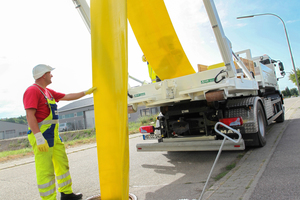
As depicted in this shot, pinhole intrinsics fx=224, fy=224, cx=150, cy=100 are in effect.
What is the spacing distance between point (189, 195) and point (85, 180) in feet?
7.59

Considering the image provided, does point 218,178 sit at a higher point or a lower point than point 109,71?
lower

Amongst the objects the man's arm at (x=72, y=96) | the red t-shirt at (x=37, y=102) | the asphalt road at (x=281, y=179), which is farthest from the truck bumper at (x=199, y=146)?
the red t-shirt at (x=37, y=102)

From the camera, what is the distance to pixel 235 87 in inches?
166

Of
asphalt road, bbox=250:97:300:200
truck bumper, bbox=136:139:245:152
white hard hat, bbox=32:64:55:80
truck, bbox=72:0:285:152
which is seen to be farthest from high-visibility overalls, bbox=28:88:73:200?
asphalt road, bbox=250:97:300:200

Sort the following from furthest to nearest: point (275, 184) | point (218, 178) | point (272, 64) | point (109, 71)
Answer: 1. point (272, 64)
2. point (218, 178)
3. point (275, 184)
4. point (109, 71)

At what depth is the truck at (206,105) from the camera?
4.17 meters

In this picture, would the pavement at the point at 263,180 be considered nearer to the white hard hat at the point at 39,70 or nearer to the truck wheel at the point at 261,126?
the truck wheel at the point at 261,126

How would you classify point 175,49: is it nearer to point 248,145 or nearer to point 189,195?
point 248,145

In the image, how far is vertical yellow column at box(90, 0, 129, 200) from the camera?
221 centimetres

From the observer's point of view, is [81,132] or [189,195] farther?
[81,132]

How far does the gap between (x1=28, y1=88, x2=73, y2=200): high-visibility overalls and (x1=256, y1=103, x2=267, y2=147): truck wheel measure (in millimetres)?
4032

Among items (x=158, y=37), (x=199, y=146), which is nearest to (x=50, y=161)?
(x=199, y=146)

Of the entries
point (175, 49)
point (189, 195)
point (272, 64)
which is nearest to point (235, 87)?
point (175, 49)

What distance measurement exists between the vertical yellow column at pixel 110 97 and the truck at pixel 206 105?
221 cm
